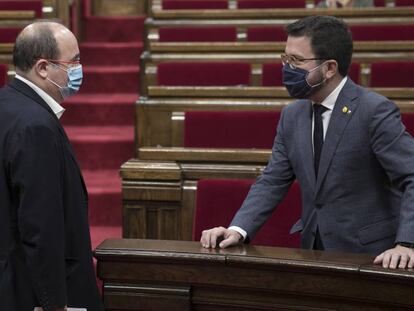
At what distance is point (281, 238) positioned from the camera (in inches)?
35.8

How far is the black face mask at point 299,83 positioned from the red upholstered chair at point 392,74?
0.79 metres

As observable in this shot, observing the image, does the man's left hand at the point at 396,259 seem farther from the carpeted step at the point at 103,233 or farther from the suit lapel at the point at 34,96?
the carpeted step at the point at 103,233

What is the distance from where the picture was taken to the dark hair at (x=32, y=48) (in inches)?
26.5

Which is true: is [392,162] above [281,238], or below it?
above

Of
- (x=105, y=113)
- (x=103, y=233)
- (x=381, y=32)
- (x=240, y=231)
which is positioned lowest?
(x=103, y=233)

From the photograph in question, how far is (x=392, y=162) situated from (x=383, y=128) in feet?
0.10

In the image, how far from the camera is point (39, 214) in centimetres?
61

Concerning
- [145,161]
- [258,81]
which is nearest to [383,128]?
[145,161]

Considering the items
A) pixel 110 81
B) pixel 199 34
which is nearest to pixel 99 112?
pixel 110 81

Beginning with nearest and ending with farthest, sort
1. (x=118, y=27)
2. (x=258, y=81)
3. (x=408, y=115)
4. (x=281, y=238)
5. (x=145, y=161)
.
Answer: (x=281, y=238) → (x=145, y=161) → (x=408, y=115) → (x=258, y=81) → (x=118, y=27)

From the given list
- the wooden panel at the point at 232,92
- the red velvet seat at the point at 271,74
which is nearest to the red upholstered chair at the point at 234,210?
the wooden panel at the point at 232,92

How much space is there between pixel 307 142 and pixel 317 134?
0.04 ft

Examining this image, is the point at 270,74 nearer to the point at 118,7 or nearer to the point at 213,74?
the point at 213,74

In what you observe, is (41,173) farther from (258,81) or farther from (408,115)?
(258,81)
